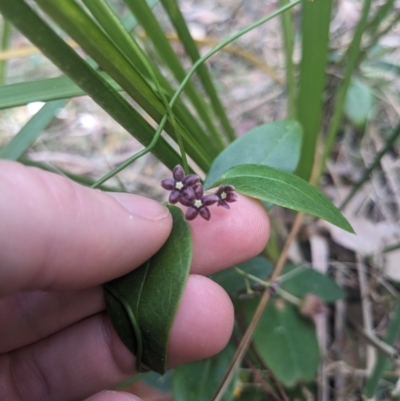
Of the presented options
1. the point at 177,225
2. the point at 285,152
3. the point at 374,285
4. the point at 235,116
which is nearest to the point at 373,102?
the point at 235,116

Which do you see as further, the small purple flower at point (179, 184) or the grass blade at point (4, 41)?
the grass blade at point (4, 41)

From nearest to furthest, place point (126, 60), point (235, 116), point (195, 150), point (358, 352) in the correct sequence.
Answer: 1. point (126, 60)
2. point (195, 150)
3. point (358, 352)
4. point (235, 116)

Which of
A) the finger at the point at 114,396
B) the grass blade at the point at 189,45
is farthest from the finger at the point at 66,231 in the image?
the grass blade at the point at 189,45

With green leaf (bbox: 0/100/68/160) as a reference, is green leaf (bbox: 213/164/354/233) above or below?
below

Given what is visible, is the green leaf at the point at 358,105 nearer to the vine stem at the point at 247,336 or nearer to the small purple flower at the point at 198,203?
the vine stem at the point at 247,336

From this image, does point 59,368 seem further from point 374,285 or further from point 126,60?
point 374,285

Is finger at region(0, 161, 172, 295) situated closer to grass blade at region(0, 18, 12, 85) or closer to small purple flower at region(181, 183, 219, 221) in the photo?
small purple flower at region(181, 183, 219, 221)

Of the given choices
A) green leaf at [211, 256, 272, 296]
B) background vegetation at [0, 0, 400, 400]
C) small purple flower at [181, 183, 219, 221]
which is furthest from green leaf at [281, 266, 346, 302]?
small purple flower at [181, 183, 219, 221]
